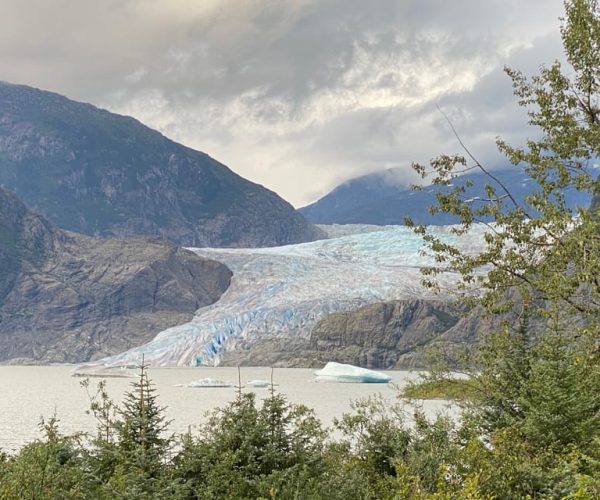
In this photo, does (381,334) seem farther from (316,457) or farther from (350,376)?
(316,457)

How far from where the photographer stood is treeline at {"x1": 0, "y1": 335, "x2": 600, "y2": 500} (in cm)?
1151

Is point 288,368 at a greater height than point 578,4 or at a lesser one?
lesser

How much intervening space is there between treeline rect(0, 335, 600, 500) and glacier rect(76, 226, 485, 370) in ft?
320

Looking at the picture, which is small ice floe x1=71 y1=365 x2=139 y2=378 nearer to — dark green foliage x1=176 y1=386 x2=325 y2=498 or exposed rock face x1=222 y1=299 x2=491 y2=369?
exposed rock face x1=222 y1=299 x2=491 y2=369

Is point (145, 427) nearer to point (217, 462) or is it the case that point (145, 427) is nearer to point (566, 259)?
point (217, 462)

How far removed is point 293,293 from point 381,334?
3046 centimetres

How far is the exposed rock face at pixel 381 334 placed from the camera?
13988 centimetres

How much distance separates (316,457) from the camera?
43.9ft

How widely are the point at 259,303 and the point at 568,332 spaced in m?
107

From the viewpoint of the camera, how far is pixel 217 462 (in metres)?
13.0

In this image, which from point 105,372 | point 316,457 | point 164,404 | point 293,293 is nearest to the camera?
point 316,457

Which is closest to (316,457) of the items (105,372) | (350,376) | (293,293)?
(350,376)

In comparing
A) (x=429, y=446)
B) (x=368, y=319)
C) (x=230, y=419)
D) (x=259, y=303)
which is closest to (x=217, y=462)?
(x=230, y=419)

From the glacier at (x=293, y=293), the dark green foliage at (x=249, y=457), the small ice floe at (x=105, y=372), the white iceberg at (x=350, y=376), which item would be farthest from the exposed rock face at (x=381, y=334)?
the dark green foliage at (x=249, y=457)
